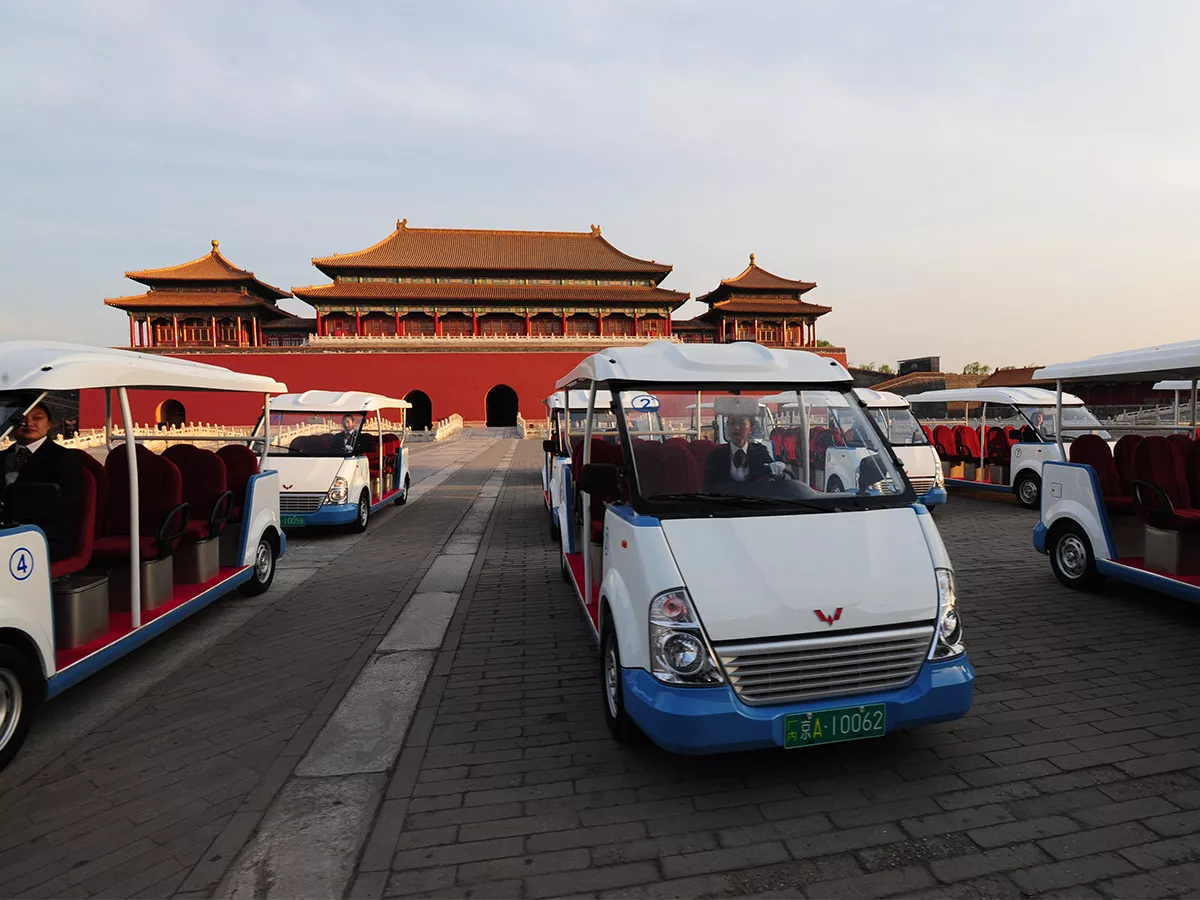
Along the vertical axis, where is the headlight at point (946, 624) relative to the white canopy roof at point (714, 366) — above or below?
below

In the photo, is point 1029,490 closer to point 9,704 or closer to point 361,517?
point 361,517

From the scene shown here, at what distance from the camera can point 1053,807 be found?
2564mm

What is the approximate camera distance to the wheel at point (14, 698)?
289 cm

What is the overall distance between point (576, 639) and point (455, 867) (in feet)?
7.66

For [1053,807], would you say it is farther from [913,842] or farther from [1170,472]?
[1170,472]

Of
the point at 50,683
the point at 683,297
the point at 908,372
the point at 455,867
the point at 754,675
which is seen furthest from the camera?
the point at 908,372

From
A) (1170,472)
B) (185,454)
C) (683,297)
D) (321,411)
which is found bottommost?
(1170,472)

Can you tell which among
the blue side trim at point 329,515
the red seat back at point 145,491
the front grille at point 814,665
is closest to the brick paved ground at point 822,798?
the front grille at point 814,665

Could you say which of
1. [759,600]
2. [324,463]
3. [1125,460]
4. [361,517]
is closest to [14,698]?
[759,600]

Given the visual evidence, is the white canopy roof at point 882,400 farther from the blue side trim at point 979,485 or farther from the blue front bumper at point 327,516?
the blue front bumper at point 327,516

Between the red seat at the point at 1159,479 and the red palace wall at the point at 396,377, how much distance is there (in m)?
33.3

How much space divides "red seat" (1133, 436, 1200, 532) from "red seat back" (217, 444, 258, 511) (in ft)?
23.7

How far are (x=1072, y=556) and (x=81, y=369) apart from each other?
717 centimetres

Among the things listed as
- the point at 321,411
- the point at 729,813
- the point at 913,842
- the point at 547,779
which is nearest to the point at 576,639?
the point at 547,779
